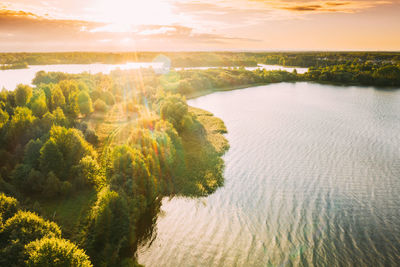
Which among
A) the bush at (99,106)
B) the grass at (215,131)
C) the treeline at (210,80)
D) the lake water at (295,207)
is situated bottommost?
the lake water at (295,207)

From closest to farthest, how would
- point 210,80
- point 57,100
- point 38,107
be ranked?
point 38,107 → point 57,100 → point 210,80

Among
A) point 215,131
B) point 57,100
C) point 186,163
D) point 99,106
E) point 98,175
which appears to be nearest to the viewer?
point 98,175

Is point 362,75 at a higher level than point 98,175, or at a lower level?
higher

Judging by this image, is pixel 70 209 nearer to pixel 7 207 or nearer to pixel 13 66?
pixel 7 207

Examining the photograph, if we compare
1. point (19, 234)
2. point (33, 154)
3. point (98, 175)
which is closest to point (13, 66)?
point (33, 154)

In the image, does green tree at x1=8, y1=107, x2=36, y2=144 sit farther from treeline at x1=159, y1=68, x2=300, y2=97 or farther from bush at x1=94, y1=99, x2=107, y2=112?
treeline at x1=159, y1=68, x2=300, y2=97

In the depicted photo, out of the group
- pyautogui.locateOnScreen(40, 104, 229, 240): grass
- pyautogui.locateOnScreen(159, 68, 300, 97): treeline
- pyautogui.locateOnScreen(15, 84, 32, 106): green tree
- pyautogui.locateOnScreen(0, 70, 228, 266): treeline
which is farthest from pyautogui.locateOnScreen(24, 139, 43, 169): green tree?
pyautogui.locateOnScreen(159, 68, 300, 97): treeline

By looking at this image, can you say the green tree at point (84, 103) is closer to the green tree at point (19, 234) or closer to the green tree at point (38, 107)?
the green tree at point (38, 107)

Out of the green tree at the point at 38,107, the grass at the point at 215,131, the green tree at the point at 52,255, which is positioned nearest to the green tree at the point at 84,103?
the green tree at the point at 38,107
